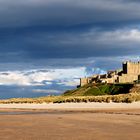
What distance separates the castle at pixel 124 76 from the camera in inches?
4586

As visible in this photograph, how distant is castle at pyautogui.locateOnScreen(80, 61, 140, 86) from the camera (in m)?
116

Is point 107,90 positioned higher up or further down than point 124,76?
further down

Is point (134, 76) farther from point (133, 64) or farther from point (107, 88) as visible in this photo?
point (107, 88)

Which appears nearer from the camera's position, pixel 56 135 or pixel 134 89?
pixel 56 135

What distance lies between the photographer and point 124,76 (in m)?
118

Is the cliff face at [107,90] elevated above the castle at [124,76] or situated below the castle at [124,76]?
below

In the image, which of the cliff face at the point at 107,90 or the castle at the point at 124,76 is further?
A: the castle at the point at 124,76

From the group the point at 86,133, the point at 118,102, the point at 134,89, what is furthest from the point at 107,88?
the point at 86,133

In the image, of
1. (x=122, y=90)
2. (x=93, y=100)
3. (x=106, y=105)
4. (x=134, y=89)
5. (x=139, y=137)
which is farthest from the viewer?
(x=122, y=90)

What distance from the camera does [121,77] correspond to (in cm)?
11656

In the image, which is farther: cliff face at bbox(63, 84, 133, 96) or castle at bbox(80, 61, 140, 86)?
castle at bbox(80, 61, 140, 86)

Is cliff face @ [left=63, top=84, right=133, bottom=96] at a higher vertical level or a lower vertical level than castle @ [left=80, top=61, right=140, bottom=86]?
lower

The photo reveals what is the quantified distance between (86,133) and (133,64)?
11067 centimetres

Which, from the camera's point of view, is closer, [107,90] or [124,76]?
[107,90]
